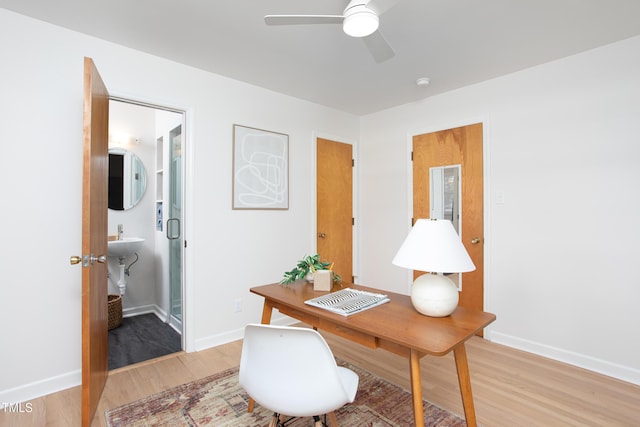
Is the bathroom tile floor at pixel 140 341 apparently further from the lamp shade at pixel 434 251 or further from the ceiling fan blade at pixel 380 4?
the ceiling fan blade at pixel 380 4

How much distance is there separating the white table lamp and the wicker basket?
3.10m

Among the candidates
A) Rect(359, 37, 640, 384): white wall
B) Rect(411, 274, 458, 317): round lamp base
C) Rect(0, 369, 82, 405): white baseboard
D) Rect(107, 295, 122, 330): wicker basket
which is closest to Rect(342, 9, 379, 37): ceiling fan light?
Rect(411, 274, 458, 317): round lamp base

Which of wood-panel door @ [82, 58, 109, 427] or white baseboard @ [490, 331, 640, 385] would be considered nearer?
wood-panel door @ [82, 58, 109, 427]

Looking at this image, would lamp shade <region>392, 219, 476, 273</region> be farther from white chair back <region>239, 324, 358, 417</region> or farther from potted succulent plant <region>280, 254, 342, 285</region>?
potted succulent plant <region>280, 254, 342, 285</region>

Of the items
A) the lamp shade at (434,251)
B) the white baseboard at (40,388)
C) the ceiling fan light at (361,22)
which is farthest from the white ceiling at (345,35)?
the white baseboard at (40,388)

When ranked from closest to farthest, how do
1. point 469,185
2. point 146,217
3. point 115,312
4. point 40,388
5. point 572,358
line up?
point 40,388 → point 572,358 → point 469,185 → point 115,312 → point 146,217

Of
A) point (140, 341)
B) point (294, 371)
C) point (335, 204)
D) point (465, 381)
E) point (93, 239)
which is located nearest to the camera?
point (294, 371)

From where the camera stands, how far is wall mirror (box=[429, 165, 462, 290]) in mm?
3215

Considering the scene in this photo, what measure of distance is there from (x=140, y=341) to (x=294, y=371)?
2480 millimetres

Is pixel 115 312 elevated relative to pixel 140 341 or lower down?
elevated

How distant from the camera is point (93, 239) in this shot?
1851 millimetres

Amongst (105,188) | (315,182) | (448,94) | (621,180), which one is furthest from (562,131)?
(105,188)

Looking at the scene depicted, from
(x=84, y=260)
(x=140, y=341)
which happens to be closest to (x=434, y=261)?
(x=84, y=260)

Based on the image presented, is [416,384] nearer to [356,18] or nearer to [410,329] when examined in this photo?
[410,329]
